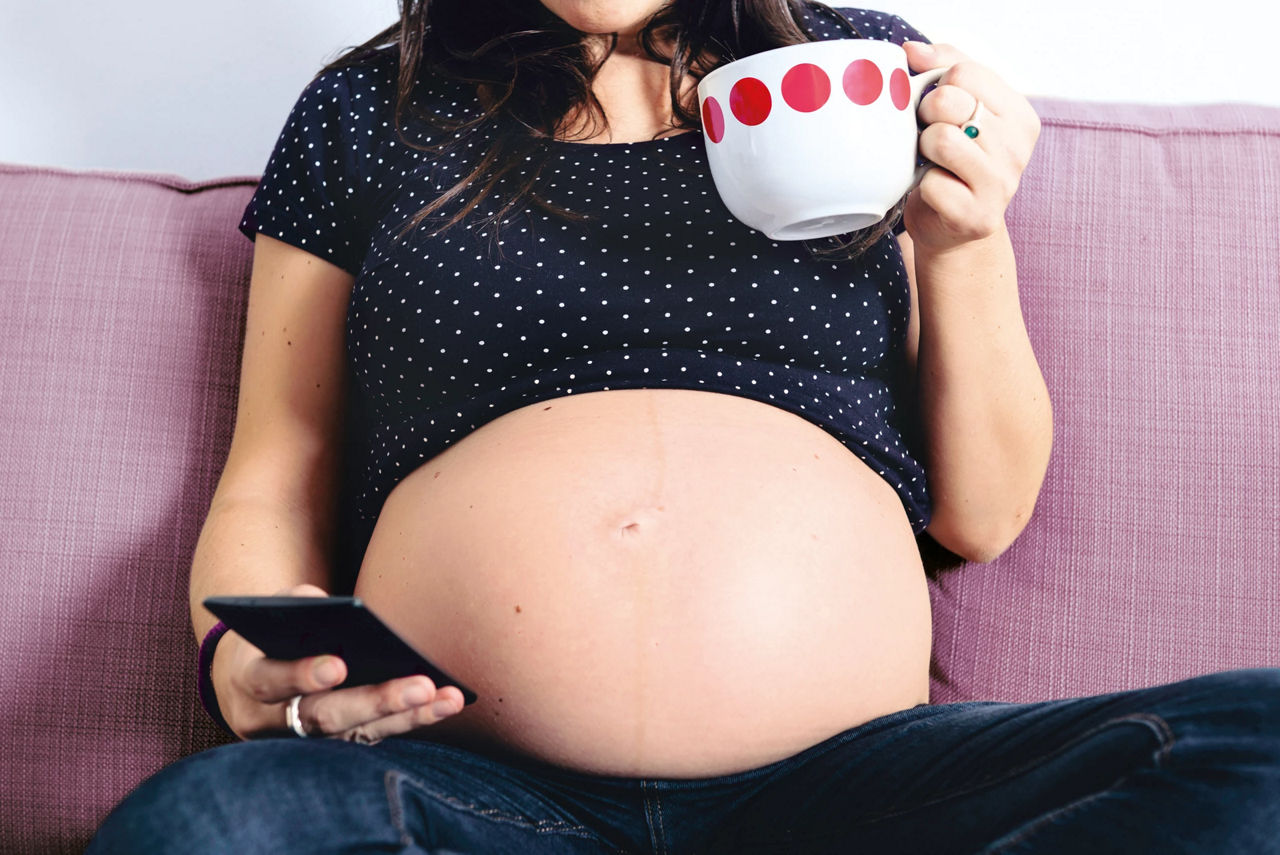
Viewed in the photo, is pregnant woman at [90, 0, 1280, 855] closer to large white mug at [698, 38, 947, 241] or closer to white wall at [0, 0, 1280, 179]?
large white mug at [698, 38, 947, 241]

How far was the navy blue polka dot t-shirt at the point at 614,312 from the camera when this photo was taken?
83 centimetres

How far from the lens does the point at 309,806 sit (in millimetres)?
568

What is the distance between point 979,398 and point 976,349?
1.7 inches

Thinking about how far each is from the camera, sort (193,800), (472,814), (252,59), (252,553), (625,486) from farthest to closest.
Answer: (252,59)
(252,553)
(625,486)
(472,814)
(193,800)

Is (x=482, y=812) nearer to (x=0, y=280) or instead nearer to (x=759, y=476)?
(x=759, y=476)

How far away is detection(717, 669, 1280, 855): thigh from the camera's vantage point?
0.53 metres

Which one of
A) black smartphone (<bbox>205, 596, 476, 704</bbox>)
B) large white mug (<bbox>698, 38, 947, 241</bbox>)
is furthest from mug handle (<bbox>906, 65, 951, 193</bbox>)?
black smartphone (<bbox>205, 596, 476, 704</bbox>)

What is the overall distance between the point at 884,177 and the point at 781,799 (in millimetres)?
426

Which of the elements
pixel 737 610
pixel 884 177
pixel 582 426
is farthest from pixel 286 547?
pixel 884 177

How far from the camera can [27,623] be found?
967mm

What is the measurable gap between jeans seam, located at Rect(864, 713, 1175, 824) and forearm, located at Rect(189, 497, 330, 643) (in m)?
0.51

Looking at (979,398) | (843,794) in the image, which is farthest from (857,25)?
(843,794)

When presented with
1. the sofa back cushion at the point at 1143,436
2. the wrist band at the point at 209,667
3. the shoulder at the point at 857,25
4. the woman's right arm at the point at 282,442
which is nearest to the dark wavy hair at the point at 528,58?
the shoulder at the point at 857,25

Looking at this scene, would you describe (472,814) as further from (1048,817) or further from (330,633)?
(1048,817)
